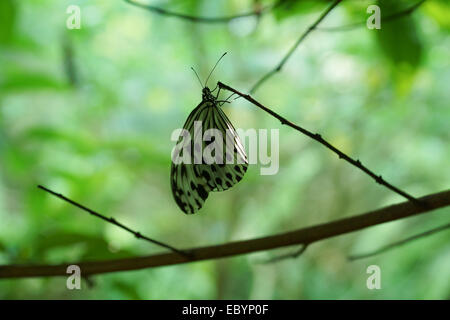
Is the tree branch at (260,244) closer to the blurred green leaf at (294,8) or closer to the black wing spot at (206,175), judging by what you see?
the black wing spot at (206,175)

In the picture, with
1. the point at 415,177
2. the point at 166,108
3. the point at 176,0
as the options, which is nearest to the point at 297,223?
the point at 415,177

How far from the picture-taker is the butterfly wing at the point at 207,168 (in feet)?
0.98

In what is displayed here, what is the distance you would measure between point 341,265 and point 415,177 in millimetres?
250

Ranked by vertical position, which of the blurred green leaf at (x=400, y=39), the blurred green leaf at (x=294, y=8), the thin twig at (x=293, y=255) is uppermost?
the blurred green leaf at (x=294, y=8)

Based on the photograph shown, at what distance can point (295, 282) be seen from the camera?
107cm

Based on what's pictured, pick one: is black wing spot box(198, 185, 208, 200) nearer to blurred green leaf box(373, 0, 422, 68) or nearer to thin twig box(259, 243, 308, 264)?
thin twig box(259, 243, 308, 264)

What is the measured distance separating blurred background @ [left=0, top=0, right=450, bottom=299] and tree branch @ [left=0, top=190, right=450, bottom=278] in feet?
1.44

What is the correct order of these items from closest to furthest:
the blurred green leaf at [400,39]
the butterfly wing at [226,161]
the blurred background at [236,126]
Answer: the butterfly wing at [226,161] → the blurred green leaf at [400,39] → the blurred background at [236,126]

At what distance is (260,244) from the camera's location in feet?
1.15

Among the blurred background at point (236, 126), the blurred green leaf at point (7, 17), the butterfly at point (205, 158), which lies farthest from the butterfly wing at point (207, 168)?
the blurred background at point (236, 126)

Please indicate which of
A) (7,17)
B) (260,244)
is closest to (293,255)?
(260,244)

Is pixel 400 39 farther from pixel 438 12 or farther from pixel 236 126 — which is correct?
pixel 236 126

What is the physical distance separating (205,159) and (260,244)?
0.07 metres

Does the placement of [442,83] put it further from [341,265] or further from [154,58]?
[154,58]
